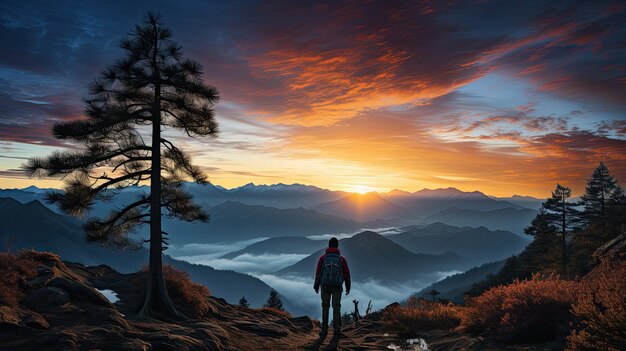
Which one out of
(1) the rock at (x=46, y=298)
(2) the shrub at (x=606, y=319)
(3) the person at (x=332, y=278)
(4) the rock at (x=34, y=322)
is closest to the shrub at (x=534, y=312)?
(2) the shrub at (x=606, y=319)

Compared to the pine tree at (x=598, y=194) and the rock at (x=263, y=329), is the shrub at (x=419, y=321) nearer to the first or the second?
the rock at (x=263, y=329)

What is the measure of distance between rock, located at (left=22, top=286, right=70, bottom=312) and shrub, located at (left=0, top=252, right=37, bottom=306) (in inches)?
10.0

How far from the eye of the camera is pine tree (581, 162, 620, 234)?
1938 inches

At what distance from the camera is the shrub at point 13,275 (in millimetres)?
9168

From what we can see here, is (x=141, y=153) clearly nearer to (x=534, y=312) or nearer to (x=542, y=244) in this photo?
(x=534, y=312)

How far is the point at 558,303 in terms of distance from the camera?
828 centimetres

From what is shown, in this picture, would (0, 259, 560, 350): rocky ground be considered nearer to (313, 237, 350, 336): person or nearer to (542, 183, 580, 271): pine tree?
Result: (313, 237, 350, 336): person

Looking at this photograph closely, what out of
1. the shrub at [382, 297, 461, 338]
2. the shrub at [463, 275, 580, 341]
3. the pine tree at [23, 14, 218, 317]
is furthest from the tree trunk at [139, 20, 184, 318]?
the shrub at [463, 275, 580, 341]

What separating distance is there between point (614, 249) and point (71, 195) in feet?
70.0

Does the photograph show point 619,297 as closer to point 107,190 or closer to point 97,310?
point 97,310

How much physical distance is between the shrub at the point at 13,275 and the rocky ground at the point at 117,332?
0.70ft

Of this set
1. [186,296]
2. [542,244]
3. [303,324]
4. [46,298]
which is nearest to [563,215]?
[542,244]

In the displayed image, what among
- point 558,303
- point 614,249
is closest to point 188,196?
point 558,303

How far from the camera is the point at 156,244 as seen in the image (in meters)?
14.2
